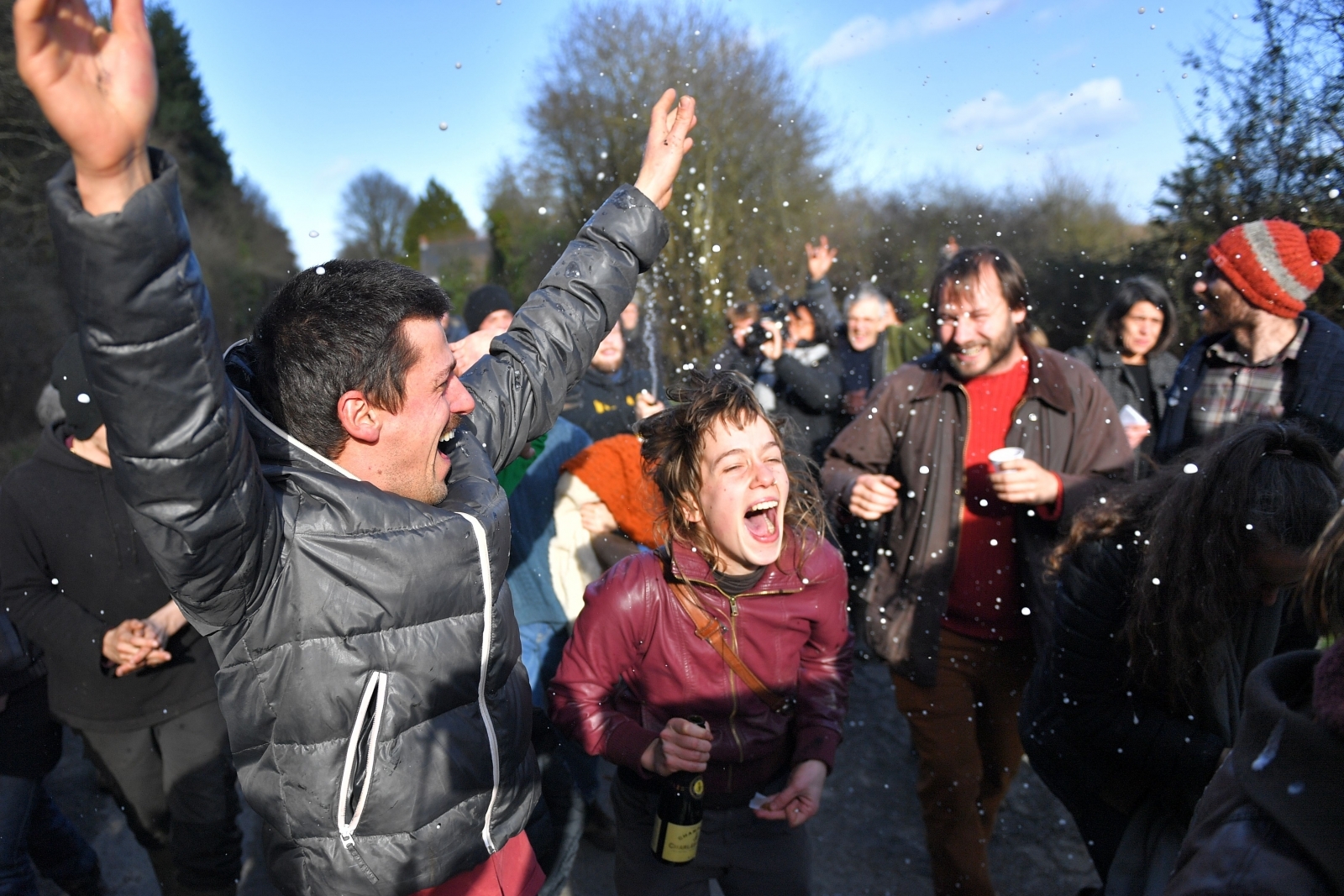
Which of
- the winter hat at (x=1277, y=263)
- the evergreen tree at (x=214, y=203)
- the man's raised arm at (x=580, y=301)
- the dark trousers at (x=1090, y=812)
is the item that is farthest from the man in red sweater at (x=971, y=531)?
the evergreen tree at (x=214, y=203)

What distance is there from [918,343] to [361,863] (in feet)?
19.1

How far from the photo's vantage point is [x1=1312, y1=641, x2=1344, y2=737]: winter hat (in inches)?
36.0

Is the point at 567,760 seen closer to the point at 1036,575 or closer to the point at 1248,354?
the point at 1036,575

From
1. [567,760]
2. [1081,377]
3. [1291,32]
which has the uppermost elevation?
[1291,32]

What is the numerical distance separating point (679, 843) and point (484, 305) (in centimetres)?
323

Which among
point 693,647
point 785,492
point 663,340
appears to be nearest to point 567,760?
point 693,647

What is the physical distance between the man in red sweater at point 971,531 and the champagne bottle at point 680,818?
1.16 meters

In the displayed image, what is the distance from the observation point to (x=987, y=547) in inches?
114

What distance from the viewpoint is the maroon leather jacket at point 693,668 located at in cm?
222

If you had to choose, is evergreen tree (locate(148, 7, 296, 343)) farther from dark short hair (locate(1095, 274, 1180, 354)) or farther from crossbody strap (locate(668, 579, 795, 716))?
crossbody strap (locate(668, 579, 795, 716))

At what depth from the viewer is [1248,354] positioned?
10.2ft

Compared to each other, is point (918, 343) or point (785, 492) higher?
point (918, 343)

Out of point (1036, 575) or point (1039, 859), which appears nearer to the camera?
point (1036, 575)

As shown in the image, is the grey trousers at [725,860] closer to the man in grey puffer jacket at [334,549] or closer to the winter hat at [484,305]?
the man in grey puffer jacket at [334,549]
